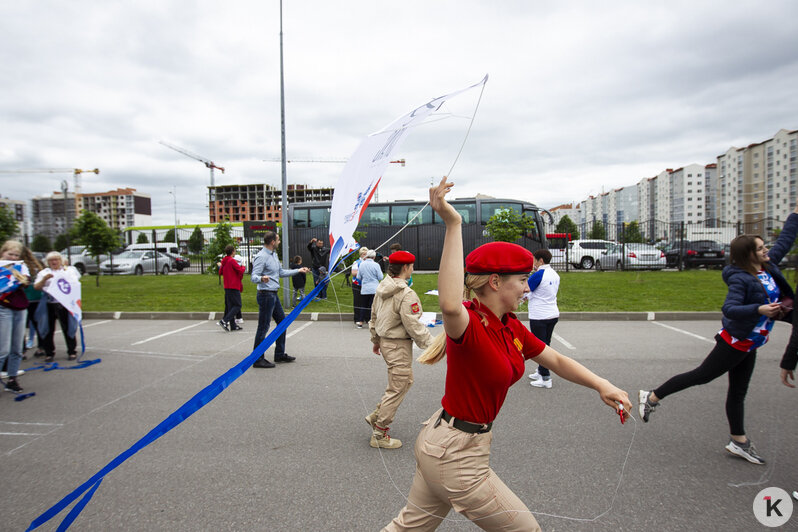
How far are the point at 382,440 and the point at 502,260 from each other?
8.25 ft

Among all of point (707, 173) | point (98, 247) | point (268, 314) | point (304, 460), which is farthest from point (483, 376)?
point (707, 173)

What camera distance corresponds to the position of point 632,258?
73.6 ft

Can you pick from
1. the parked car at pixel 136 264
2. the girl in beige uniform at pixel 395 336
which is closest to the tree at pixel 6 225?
the parked car at pixel 136 264

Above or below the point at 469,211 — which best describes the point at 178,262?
below

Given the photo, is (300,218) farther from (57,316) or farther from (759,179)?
(759,179)

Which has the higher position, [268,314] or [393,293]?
[393,293]

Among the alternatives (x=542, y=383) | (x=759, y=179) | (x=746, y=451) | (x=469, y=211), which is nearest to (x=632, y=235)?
(x=469, y=211)

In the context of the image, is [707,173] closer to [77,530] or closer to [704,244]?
[704,244]

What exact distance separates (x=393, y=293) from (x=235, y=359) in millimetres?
3969

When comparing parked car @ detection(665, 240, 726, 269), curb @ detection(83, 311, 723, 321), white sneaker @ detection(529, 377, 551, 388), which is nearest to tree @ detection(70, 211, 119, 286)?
curb @ detection(83, 311, 723, 321)

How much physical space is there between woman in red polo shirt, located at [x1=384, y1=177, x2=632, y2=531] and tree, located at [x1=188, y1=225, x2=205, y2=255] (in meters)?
26.7

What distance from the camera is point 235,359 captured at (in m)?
6.91

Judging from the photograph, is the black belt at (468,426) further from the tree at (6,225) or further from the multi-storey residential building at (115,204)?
the multi-storey residential building at (115,204)

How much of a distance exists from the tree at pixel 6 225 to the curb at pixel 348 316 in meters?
4.72
